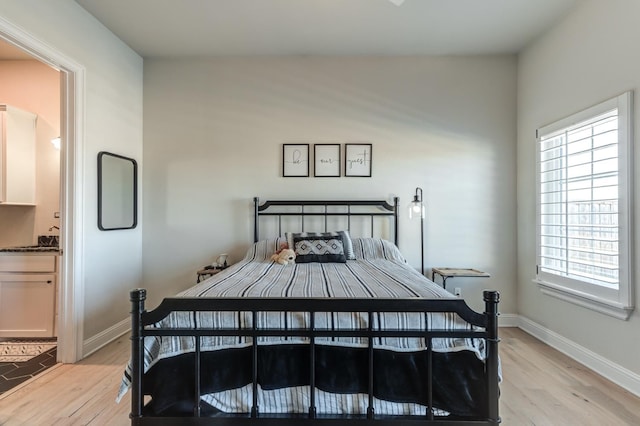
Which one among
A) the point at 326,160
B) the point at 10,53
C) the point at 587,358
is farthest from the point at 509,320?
the point at 10,53

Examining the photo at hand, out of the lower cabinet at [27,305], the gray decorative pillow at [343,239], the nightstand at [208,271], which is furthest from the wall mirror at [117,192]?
the gray decorative pillow at [343,239]

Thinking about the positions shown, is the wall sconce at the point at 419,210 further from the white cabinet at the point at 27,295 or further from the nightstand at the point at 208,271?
the white cabinet at the point at 27,295

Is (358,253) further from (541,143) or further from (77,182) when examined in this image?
(77,182)

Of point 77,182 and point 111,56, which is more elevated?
point 111,56

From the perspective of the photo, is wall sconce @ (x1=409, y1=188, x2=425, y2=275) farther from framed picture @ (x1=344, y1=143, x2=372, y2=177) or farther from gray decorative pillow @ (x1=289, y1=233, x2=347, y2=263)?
gray decorative pillow @ (x1=289, y1=233, x2=347, y2=263)

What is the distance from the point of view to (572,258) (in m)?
2.59

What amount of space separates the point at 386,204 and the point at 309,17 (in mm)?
1881

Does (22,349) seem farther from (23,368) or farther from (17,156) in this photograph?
(17,156)

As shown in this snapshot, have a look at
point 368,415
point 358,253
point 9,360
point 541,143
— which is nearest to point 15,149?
point 9,360

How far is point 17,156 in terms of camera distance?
315 cm

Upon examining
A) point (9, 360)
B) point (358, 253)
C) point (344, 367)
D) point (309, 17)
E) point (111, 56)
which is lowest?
point (9, 360)

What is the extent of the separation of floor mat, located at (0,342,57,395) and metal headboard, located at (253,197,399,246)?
6.30ft

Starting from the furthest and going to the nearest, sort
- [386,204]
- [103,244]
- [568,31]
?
[386,204], [103,244], [568,31]

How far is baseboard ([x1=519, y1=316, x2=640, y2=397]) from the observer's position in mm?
2104
